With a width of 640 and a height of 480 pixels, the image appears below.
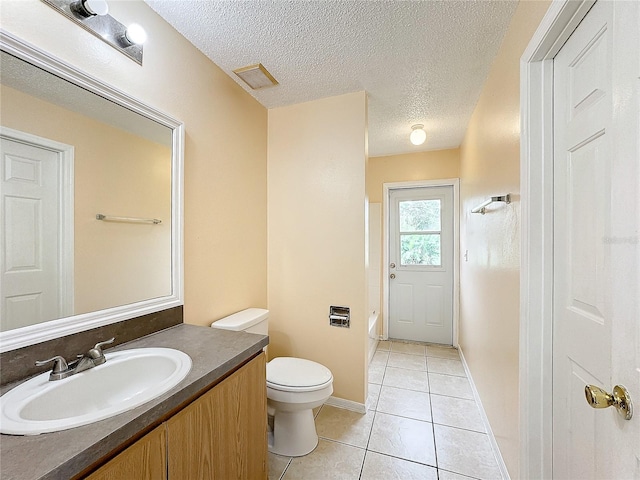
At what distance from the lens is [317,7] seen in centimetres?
129

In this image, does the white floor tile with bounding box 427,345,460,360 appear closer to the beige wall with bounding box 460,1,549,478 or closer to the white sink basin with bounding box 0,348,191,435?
the beige wall with bounding box 460,1,549,478

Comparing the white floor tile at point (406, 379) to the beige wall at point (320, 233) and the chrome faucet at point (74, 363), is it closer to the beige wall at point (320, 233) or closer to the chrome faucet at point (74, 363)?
the beige wall at point (320, 233)

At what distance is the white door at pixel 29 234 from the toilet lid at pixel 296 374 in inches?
42.8

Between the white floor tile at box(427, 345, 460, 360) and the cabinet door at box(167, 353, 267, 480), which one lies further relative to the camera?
the white floor tile at box(427, 345, 460, 360)

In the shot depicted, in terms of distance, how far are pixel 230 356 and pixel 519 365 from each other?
1244mm

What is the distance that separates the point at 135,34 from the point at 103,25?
0.36ft

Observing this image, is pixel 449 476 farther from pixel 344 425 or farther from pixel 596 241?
pixel 596 241

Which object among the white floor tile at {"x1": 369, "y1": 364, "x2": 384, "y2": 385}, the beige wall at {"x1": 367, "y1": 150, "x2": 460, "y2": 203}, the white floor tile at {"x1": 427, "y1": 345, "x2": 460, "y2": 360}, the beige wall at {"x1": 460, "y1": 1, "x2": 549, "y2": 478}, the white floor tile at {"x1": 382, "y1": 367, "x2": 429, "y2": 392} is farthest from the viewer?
the beige wall at {"x1": 367, "y1": 150, "x2": 460, "y2": 203}

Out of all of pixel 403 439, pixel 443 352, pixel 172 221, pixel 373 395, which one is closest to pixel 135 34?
pixel 172 221

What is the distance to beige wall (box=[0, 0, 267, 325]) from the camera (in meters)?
1.03

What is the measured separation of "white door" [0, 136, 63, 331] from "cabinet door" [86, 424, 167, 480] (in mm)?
594

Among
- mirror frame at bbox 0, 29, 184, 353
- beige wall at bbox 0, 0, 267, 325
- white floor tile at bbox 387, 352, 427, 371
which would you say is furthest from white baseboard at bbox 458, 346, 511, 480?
mirror frame at bbox 0, 29, 184, 353

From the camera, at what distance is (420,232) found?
340 cm

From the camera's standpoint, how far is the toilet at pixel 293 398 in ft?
5.01
